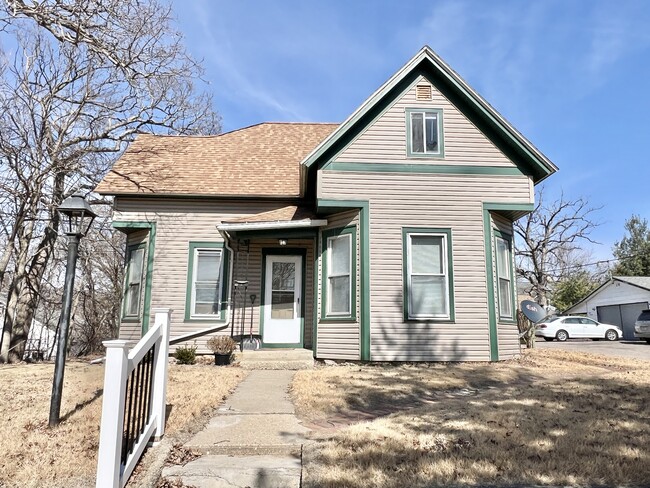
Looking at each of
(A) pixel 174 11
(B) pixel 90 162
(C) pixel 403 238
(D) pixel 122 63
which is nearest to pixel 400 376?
(C) pixel 403 238

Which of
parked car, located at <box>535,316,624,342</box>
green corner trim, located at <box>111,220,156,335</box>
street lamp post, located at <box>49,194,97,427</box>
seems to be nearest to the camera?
street lamp post, located at <box>49,194,97,427</box>

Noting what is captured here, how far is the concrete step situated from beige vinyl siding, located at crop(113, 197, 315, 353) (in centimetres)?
686

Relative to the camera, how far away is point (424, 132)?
32.6 ft

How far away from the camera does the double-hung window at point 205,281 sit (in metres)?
10.8

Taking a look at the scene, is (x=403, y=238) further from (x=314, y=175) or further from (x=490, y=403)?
(x=490, y=403)

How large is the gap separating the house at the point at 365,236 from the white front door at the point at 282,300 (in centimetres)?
3

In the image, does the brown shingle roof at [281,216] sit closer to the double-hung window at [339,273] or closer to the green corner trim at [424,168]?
the double-hung window at [339,273]

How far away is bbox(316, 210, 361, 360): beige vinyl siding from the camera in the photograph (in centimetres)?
912

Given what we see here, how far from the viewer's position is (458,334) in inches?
359

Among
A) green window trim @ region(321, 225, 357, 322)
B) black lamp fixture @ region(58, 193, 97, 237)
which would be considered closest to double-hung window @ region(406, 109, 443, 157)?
green window trim @ region(321, 225, 357, 322)

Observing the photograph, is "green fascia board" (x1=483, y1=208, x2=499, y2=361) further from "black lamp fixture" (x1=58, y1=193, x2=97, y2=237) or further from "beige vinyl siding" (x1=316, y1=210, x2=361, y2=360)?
"black lamp fixture" (x1=58, y1=193, x2=97, y2=237)

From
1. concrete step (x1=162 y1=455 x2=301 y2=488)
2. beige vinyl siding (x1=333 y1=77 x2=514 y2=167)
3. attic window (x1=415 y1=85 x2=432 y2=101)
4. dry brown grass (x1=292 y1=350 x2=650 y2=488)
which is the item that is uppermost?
attic window (x1=415 y1=85 x2=432 y2=101)

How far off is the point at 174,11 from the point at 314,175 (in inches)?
235

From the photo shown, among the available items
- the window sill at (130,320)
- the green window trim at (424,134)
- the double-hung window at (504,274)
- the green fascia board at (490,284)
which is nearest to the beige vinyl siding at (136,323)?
the window sill at (130,320)
